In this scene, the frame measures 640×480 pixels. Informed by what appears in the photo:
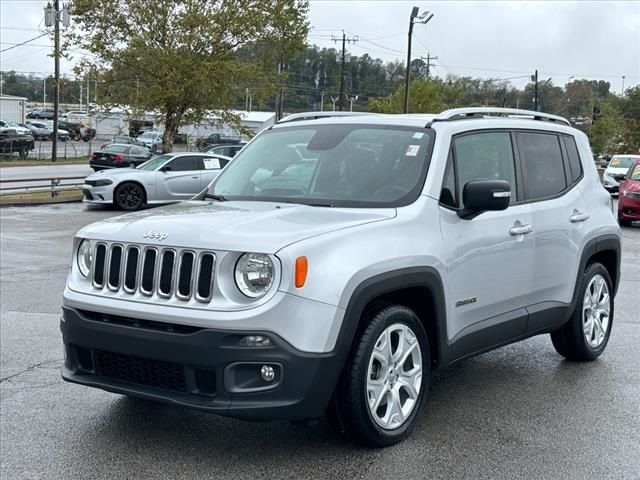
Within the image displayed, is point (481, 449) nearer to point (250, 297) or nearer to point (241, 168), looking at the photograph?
point (250, 297)

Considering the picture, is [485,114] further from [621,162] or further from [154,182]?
[621,162]

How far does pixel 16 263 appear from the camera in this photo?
1179 centimetres

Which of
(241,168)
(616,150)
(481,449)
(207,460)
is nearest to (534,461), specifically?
(481,449)

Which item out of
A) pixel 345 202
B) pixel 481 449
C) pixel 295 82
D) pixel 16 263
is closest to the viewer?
pixel 481 449

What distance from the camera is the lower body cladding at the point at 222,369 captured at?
12.9 ft

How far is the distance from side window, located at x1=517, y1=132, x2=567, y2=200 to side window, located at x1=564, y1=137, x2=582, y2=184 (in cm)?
13

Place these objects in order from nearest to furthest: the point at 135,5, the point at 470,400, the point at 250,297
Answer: the point at 250,297
the point at 470,400
the point at 135,5

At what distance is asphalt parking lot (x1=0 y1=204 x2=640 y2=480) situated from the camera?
14.0 feet

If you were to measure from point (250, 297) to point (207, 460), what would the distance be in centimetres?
101

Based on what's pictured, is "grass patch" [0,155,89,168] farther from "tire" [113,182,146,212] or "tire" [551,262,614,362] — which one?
"tire" [551,262,614,362]

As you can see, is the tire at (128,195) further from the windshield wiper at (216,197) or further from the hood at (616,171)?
the hood at (616,171)

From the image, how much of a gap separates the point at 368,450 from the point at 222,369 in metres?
1.05

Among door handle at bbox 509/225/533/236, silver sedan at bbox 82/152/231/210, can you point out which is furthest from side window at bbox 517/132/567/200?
silver sedan at bbox 82/152/231/210

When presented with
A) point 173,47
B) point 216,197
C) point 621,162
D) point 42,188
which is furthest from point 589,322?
point 621,162
